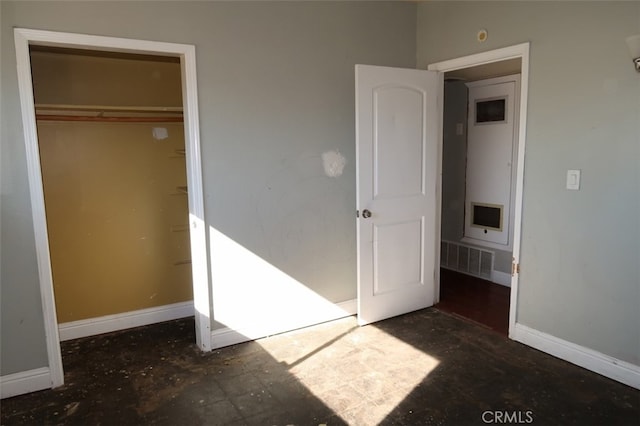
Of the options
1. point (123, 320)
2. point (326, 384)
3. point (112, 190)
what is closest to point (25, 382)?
point (123, 320)

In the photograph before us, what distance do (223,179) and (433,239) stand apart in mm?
1851

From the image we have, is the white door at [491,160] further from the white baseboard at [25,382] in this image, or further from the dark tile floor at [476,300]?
the white baseboard at [25,382]

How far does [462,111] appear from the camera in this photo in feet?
14.6

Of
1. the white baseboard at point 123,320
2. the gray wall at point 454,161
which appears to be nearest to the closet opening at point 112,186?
the white baseboard at point 123,320

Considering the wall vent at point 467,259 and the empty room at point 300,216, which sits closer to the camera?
the empty room at point 300,216

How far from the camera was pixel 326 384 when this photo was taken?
2482mm

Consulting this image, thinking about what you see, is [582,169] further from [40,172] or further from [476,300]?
[40,172]

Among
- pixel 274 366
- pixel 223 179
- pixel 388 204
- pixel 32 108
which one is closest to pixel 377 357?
pixel 274 366

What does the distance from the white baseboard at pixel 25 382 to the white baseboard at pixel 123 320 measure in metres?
0.69

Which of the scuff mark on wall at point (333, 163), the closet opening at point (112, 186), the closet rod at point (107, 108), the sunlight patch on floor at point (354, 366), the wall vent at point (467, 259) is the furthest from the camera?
the wall vent at point (467, 259)

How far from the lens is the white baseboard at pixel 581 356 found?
240 cm

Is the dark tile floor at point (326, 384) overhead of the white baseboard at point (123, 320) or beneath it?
beneath

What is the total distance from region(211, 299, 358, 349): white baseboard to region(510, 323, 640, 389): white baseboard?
1.28 m

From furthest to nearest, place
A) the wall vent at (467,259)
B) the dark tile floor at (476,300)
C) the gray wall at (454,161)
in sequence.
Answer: the gray wall at (454,161) → the wall vent at (467,259) → the dark tile floor at (476,300)
